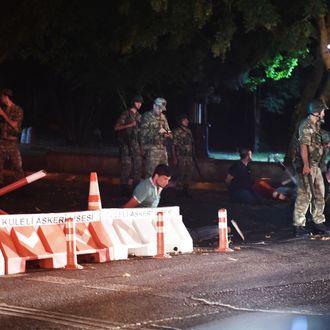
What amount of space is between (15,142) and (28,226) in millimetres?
6451

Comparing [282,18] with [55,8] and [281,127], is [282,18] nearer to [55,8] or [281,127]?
[55,8]

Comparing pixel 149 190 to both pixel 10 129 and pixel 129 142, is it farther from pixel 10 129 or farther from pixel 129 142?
pixel 129 142

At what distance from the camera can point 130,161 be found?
18312mm

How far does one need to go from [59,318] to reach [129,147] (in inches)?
406

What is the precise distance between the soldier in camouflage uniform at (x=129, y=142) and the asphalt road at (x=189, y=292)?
4.36 metres

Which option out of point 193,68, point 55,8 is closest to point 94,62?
point 193,68

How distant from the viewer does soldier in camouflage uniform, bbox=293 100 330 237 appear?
13.8 m

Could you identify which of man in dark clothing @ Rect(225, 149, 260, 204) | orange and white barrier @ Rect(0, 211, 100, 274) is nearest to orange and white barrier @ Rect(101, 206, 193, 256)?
orange and white barrier @ Rect(0, 211, 100, 274)

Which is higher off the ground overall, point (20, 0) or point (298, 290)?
point (20, 0)

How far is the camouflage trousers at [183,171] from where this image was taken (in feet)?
62.1

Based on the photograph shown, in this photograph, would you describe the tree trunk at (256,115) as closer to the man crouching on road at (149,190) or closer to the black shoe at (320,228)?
the black shoe at (320,228)

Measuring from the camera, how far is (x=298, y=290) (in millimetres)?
9328

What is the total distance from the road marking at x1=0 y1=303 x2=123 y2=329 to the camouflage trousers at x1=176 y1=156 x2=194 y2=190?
10.7m

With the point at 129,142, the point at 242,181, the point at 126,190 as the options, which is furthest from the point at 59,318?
the point at 242,181
